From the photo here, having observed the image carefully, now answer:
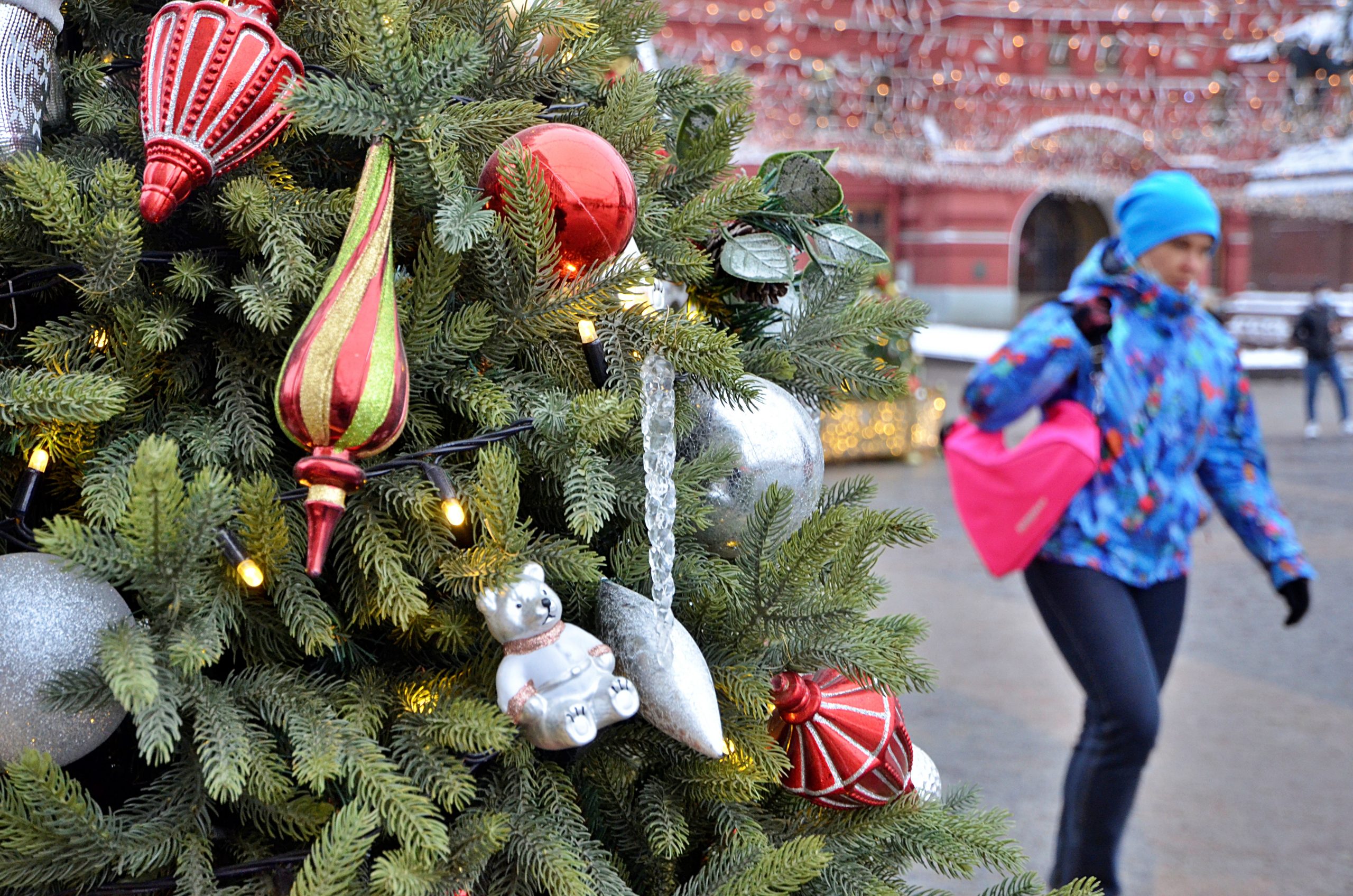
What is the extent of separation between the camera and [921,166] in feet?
56.6

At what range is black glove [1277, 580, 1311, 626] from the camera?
2656mm

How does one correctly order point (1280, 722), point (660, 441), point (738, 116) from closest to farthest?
point (660, 441), point (738, 116), point (1280, 722)

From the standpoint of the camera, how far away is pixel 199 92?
837 millimetres

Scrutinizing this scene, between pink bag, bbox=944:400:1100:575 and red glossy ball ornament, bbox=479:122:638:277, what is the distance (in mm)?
1778

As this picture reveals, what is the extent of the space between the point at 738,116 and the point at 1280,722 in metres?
3.68

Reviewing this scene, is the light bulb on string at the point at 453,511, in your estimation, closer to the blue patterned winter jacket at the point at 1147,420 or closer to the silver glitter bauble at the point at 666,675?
the silver glitter bauble at the point at 666,675

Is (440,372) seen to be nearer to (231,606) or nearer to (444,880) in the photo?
(231,606)

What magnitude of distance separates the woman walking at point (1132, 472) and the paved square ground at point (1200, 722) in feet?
1.07

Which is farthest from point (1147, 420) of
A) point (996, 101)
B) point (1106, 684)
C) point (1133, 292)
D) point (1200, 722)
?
point (996, 101)

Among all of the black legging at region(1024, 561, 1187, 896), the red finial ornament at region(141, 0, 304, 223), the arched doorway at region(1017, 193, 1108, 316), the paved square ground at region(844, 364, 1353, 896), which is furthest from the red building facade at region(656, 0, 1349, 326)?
the red finial ornament at region(141, 0, 304, 223)

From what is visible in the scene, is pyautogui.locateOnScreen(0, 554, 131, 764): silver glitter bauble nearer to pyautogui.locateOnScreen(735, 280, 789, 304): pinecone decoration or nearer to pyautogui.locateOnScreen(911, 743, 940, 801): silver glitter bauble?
pyautogui.locateOnScreen(735, 280, 789, 304): pinecone decoration

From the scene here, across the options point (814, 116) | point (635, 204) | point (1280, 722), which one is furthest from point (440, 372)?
point (814, 116)

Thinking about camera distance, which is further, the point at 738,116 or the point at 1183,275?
the point at 1183,275

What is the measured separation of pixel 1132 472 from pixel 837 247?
1551mm
